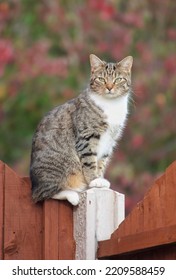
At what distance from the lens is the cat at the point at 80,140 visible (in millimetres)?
3689

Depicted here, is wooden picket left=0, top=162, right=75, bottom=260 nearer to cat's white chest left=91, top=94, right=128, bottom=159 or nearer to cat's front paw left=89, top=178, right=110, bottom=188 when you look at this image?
cat's front paw left=89, top=178, right=110, bottom=188

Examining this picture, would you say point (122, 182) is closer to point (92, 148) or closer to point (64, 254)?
point (92, 148)

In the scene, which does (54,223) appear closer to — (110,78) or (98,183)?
(98,183)

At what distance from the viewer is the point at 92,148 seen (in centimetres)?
391

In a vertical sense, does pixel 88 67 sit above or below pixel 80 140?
above

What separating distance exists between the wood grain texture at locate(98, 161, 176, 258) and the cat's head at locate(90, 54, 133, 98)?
1394 millimetres

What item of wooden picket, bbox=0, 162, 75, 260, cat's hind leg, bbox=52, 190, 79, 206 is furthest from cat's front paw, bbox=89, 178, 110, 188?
wooden picket, bbox=0, 162, 75, 260

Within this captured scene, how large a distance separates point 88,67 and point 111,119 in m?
5.89

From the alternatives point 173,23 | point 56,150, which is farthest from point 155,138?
point 56,150

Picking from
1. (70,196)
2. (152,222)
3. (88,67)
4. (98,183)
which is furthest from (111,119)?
(88,67)

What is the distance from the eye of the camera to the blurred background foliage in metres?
9.26

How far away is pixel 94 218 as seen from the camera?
3.23m

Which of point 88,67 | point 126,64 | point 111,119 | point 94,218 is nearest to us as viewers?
point 94,218

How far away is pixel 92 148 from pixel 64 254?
77 centimetres
